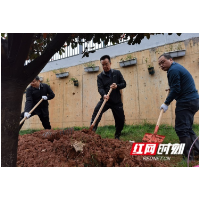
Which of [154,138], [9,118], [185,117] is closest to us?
[9,118]

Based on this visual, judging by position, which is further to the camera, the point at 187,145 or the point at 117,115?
the point at 117,115

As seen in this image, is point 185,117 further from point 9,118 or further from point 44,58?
point 9,118

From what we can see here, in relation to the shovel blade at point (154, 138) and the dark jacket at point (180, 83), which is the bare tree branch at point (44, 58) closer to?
the dark jacket at point (180, 83)

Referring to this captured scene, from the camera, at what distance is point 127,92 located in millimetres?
2842

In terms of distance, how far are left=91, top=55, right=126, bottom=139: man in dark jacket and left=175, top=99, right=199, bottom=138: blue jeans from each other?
1226mm

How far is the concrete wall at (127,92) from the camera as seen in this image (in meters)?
2.37

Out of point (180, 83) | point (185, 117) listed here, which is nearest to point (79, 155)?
point (185, 117)

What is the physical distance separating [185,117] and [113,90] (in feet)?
5.04

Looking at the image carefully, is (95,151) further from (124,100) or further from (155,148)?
(124,100)

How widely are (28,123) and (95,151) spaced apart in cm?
222

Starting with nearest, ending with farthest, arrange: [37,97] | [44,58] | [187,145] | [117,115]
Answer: [44,58] < [187,145] < [117,115] < [37,97]

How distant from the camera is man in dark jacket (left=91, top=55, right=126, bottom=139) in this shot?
2802 mm

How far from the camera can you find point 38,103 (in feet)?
10.5

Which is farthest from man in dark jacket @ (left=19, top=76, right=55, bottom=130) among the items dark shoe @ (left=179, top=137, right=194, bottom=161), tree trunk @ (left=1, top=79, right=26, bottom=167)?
dark shoe @ (left=179, top=137, right=194, bottom=161)
